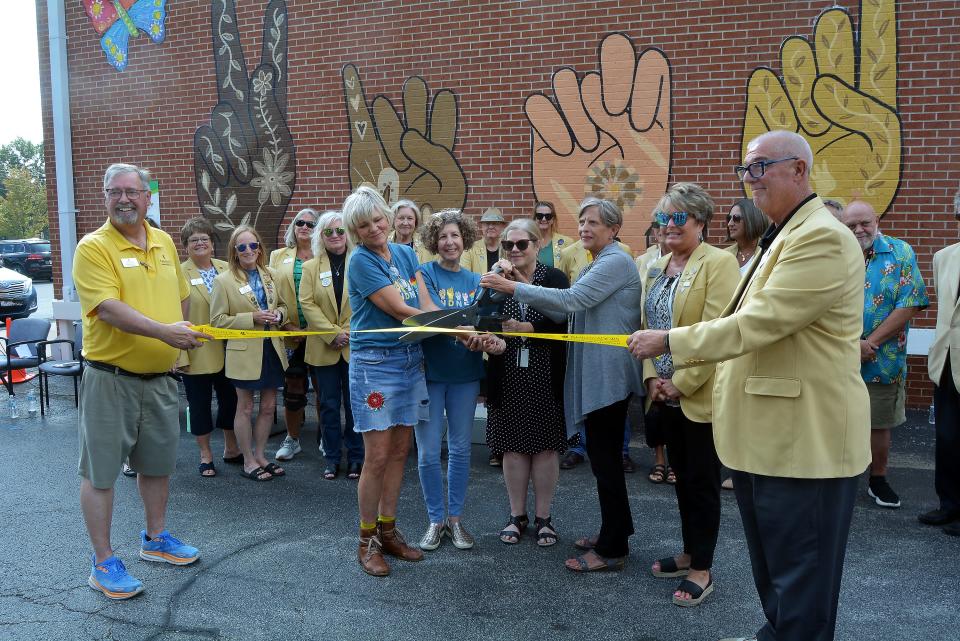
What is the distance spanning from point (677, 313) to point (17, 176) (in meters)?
60.2

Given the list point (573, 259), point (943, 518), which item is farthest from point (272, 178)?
point (943, 518)

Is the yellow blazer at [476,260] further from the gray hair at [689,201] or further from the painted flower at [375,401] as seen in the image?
the gray hair at [689,201]

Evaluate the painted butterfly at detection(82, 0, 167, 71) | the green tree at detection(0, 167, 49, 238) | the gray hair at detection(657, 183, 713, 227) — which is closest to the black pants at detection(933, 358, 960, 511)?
the gray hair at detection(657, 183, 713, 227)

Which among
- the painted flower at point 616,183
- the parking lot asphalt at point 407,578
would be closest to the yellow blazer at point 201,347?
the parking lot asphalt at point 407,578

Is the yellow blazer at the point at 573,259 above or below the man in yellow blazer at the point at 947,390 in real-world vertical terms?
above

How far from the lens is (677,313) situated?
3973mm

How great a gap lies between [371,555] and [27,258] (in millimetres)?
36650

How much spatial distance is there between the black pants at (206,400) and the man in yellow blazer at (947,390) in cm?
540

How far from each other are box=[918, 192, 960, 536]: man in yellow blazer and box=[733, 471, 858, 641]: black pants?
2.65 m

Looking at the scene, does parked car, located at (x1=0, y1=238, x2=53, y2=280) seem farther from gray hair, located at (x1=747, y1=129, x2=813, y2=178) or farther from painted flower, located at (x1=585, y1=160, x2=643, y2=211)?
gray hair, located at (x1=747, y1=129, x2=813, y2=178)

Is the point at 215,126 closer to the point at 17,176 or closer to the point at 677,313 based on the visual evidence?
the point at 677,313

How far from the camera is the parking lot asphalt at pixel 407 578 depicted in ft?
12.0

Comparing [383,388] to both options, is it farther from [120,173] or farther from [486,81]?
[486,81]

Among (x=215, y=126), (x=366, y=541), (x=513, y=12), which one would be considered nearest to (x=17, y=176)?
(x=215, y=126)
